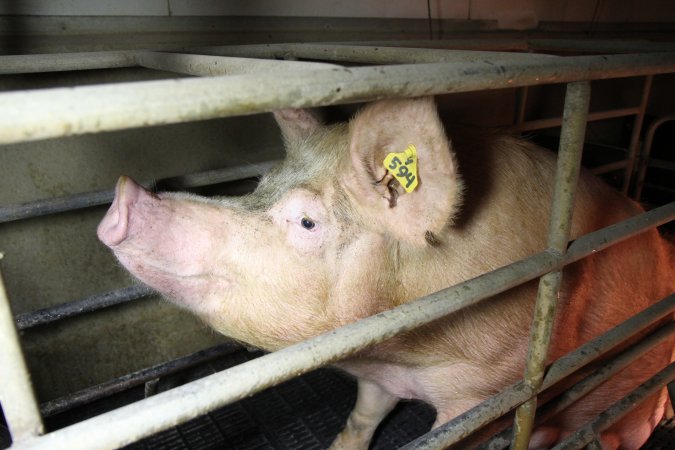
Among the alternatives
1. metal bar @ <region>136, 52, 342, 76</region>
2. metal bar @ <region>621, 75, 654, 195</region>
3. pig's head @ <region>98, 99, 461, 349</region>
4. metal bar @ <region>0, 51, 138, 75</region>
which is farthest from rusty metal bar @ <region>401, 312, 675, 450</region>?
metal bar @ <region>621, 75, 654, 195</region>

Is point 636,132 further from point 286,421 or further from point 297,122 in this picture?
point 286,421

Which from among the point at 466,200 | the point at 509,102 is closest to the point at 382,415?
the point at 466,200

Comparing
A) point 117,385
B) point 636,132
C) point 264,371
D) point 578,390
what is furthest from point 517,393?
point 636,132

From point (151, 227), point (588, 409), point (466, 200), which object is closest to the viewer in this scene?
point (151, 227)

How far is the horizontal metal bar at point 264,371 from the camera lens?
92 cm

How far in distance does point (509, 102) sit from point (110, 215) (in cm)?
439

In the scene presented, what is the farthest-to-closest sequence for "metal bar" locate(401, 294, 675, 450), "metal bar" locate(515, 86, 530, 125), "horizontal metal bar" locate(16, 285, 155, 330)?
"metal bar" locate(515, 86, 530, 125), "horizontal metal bar" locate(16, 285, 155, 330), "metal bar" locate(401, 294, 675, 450)

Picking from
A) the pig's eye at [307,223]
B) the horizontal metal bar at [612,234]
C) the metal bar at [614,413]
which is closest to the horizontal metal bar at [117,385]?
the pig's eye at [307,223]

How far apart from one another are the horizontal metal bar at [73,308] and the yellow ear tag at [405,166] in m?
1.47

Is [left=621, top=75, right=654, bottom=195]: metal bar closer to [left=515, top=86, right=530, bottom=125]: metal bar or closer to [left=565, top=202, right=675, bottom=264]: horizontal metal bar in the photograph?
[left=515, top=86, right=530, bottom=125]: metal bar

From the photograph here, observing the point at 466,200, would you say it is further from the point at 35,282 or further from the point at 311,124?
the point at 35,282

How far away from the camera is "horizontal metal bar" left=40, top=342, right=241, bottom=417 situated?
2680 mm

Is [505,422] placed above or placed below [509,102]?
below

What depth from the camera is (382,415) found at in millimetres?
2982
